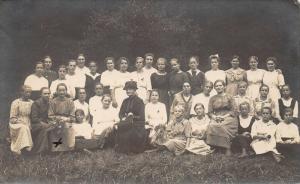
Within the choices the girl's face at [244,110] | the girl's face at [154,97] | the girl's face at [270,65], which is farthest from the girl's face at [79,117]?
the girl's face at [270,65]

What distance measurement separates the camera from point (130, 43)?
805 centimetres

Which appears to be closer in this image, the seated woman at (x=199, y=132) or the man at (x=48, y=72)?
the seated woman at (x=199, y=132)

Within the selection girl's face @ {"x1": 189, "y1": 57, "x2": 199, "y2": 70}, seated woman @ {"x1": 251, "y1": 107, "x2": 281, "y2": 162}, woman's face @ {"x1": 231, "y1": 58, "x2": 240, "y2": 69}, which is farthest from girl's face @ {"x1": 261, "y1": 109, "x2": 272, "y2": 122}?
girl's face @ {"x1": 189, "y1": 57, "x2": 199, "y2": 70}

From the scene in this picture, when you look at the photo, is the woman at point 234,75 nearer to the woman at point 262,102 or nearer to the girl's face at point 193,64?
the woman at point 262,102

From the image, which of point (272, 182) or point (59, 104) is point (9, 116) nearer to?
point (59, 104)

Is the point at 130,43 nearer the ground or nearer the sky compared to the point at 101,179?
nearer the sky

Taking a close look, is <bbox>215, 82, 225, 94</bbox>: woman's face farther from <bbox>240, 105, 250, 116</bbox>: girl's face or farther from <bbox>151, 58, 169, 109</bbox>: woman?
<bbox>151, 58, 169, 109</bbox>: woman

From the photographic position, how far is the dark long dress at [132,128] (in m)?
7.73

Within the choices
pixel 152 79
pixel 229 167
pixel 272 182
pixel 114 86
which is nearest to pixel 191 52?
pixel 152 79

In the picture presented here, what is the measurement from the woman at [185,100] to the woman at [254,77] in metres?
0.98

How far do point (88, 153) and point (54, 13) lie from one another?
242 centimetres

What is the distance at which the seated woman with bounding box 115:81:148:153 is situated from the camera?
25.3 feet

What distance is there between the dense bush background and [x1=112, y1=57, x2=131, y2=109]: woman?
0.16 metres

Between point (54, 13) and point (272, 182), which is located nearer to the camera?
point (272, 182)
